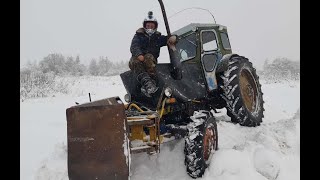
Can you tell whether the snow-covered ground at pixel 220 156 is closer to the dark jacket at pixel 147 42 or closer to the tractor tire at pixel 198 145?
the tractor tire at pixel 198 145

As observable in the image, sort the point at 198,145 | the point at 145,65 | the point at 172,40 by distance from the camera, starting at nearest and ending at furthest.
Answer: the point at 198,145 → the point at 145,65 → the point at 172,40

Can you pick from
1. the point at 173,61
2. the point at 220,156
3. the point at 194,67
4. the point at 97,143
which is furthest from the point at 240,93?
the point at 97,143

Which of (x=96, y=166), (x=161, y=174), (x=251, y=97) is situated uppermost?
(x=251, y=97)

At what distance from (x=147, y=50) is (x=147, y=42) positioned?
5.4 inches

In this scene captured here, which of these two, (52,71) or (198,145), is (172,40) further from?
(52,71)

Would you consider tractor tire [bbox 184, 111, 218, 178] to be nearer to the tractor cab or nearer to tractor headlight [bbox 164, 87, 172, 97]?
tractor headlight [bbox 164, 87, 172, 97]

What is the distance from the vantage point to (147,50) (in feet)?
20.0

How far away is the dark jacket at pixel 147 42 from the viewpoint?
5.80 metres

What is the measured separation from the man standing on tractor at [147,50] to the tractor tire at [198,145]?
0.82 meters
